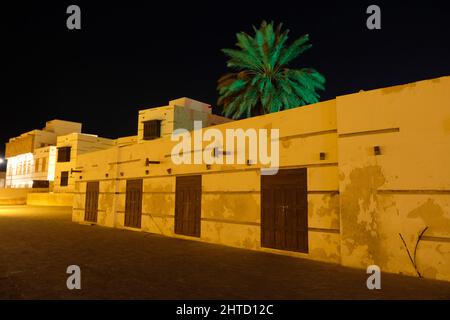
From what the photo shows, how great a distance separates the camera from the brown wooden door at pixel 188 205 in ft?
40.7

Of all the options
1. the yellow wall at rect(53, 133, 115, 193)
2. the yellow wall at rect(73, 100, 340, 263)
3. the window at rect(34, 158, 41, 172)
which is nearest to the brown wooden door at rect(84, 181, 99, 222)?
the yellow wall at rect(73, 100, 340, 263)

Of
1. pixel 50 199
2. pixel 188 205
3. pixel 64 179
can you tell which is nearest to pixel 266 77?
pixel 188 205

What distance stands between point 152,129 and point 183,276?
23521 millimetres

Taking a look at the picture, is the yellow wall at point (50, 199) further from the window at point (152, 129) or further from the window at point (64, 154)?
the window at point (152, 129)

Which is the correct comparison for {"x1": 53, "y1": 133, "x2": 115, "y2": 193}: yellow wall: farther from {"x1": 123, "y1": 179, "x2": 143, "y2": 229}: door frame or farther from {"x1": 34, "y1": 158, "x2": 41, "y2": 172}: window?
{"x1": 123, "y1": 179, "x2": 143, "y2": 229}: door frame

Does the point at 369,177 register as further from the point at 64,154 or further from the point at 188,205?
the point at 64,154

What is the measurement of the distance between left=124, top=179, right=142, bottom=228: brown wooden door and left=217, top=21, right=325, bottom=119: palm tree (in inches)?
311

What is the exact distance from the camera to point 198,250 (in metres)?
10.1

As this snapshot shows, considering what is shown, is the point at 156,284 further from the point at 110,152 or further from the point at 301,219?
the point at 110,152

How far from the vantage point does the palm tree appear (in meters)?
18.9

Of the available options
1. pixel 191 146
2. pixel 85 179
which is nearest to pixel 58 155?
pixel 85 179

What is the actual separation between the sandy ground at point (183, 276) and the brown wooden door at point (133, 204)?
4.98 m

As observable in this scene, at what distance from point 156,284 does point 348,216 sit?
4.93m

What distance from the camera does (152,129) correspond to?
28.9 m
